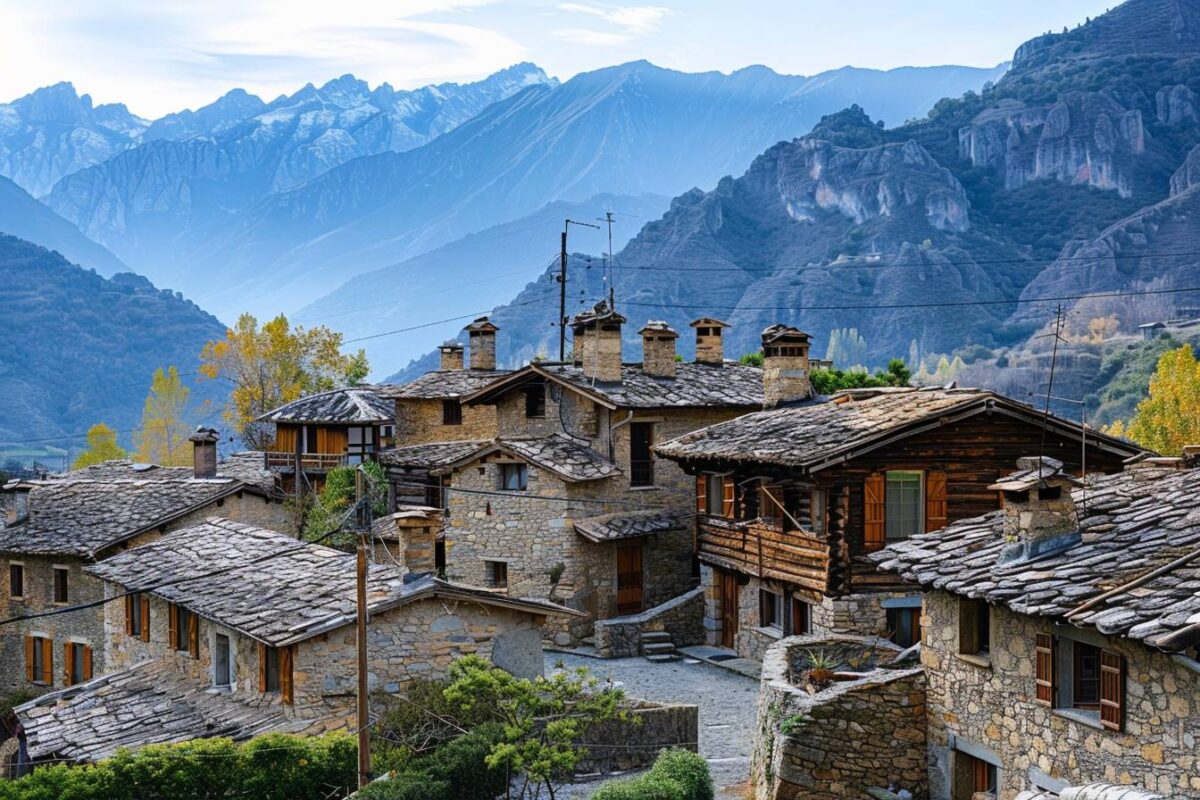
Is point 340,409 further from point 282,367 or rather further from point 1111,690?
point 1111,690

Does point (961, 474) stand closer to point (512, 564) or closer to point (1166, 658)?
point (512, 564)

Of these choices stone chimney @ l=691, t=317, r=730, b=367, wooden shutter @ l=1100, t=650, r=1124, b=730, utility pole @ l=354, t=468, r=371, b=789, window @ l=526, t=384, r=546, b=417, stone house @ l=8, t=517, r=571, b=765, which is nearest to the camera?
wooden shutter @ l=1100, t=650, r=1124, b=730

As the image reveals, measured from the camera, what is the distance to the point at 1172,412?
207ft

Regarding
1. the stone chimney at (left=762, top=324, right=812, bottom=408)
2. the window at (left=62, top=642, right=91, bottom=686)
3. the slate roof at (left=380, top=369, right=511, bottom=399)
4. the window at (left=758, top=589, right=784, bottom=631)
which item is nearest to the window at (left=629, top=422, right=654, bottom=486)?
the stone chimney at (left=762, top=324, right=812, bottom=408)

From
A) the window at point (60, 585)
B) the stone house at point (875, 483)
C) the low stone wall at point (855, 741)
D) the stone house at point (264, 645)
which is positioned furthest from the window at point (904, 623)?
the window at point (60, 585)

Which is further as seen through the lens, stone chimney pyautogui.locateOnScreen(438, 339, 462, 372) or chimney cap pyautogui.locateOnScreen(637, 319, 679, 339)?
stone chimney pyautogui.locateOnScreen(438, 339, 462, 372)

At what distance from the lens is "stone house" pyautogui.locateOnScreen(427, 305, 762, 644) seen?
35.2 metres

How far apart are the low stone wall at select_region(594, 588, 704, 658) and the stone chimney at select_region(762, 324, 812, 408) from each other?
5.59 m

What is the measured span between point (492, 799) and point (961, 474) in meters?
12.5

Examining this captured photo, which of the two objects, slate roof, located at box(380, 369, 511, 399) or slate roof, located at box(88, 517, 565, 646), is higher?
slate roof, located at box(380, 369, 511, 399)

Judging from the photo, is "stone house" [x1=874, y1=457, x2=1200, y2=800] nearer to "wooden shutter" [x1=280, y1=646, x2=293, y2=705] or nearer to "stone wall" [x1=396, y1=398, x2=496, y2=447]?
"wooden shutter" [x1=280, y1=646, x2=293, y2=705]

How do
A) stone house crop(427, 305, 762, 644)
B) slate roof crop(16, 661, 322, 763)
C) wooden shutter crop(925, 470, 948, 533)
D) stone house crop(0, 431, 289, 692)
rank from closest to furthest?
slate roof crop(16, 661, 322, 763)
wooden shutter crop(925, 470, 948, 533)
stone house crop(427, 305, 762, 644)
stone house crop(0, 431, 289, 692)

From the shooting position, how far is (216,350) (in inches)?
3140

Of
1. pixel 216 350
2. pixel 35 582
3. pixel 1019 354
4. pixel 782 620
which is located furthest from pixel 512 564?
pixel 1019 354
